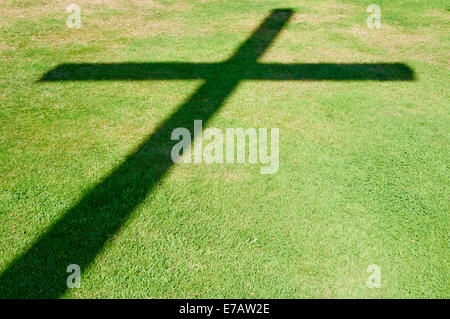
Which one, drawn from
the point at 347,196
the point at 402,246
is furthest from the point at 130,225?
the point at 402,246

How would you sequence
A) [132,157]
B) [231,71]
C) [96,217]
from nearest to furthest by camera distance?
[96,217], [132,157], [231,71]

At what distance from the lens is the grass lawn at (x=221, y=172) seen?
8.41ft

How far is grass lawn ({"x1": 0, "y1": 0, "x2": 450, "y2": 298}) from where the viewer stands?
256cm

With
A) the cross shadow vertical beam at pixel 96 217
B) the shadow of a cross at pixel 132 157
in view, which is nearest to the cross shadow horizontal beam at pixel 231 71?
the shadow of a cross at pixel 132 157

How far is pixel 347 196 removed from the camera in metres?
3.16

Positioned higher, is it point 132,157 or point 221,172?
point 132,157

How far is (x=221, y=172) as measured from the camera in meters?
3.42

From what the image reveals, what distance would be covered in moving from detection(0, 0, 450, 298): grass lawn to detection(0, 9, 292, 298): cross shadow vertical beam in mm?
13

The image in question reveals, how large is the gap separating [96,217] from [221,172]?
117 centimetres

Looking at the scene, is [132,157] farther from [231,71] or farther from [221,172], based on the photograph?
[231,71]

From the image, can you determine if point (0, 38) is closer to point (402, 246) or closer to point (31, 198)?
point (31, 198)

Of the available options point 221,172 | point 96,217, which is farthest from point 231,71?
point 96,217

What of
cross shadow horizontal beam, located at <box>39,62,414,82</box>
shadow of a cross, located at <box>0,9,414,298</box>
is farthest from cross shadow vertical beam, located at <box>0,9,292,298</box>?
cross shadow horizontal beam, located at <box>39,62,414,82</box>

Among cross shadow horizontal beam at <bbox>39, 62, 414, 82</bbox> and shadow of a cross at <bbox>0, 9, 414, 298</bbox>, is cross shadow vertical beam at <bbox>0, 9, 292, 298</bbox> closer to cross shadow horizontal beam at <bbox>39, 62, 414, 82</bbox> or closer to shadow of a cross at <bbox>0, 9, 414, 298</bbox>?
shadow of a cross at <bbox>0, 9, 414, 298</bbox>
